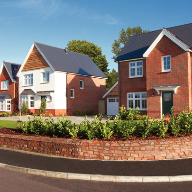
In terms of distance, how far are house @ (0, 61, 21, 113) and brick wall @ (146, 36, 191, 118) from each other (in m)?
21.8

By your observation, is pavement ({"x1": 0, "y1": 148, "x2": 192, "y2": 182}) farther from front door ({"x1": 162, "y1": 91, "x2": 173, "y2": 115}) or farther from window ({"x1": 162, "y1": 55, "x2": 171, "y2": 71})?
window ({"x1": 162, "y1": 55, "x2": 171, "y2": 71})

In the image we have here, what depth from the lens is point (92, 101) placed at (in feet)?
107

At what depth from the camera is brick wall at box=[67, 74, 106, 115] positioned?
29328mm

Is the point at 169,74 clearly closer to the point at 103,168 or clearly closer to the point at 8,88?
the point at 103,168

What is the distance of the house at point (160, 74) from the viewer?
17677mm

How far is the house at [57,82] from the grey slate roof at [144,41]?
9043 millimetres

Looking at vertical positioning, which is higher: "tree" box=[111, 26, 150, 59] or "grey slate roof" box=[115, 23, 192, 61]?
"tree" box=[111, 26, 150, 59]

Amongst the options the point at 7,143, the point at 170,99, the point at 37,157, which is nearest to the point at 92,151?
the point at 37,157

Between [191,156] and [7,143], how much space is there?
7.90 meters

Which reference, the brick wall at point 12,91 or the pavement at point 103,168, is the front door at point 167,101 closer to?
the pavement at point 103,168

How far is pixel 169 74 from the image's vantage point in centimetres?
1838

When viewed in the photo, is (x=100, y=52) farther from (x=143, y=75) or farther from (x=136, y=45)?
(x=143, y=75)

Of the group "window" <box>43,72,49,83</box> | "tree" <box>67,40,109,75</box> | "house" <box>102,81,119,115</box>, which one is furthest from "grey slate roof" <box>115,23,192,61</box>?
"tree" <box>67,40,109,75</box>

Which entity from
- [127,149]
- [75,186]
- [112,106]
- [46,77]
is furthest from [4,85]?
[75,186]
